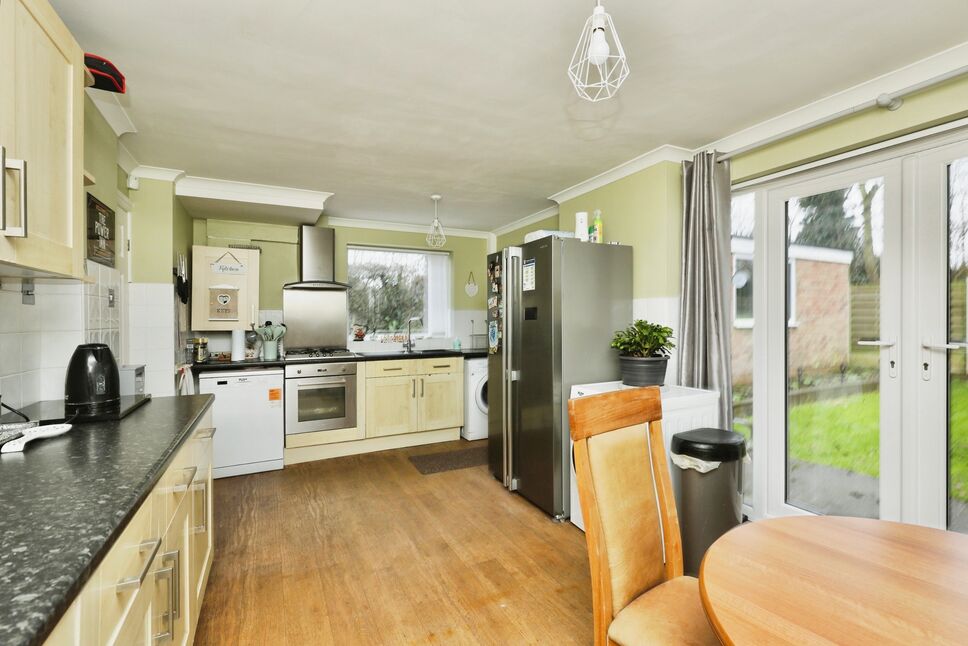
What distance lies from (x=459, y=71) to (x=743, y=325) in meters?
2.24

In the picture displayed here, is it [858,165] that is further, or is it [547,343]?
[547,343]

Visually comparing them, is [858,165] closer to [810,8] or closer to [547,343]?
[810,8]

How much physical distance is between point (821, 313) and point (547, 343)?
1.52m

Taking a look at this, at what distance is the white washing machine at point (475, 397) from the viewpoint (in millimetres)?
4609

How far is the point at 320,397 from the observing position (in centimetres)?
403

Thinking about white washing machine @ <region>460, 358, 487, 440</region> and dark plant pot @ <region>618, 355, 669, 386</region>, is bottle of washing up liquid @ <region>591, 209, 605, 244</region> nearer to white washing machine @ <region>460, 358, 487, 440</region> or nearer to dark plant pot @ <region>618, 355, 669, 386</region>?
dark plant pot @ <region>618, 355, 669, 386</region>

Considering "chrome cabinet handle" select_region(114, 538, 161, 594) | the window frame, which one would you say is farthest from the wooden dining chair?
the window frame

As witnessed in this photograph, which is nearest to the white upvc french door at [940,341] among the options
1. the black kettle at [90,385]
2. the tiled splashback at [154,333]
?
the black kettle at [90,385]

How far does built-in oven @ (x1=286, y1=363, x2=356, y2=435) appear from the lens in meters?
3.90

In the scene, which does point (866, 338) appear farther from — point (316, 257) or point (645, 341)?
point (316, 257)

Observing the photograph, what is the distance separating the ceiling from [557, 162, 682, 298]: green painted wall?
9.6 inches

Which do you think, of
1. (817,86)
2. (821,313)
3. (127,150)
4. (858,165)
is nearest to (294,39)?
(127,150)

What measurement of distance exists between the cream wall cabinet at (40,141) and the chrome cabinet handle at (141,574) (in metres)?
0.74

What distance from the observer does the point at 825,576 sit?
0.95 meters
